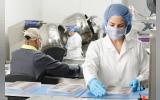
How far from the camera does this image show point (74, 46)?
10.6 feet

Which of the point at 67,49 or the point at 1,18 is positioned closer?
the point at 1,18

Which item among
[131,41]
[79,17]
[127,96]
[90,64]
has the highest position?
[79,17]

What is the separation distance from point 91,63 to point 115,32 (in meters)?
0.26

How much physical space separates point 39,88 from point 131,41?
2.22 feet

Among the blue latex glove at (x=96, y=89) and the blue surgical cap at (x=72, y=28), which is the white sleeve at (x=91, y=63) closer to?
the blue latex glove at (x=96, y=89)

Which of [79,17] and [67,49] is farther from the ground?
[79,17]

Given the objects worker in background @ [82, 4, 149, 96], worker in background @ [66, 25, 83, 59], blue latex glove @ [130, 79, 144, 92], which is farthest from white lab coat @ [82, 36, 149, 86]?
worker in background @ [66, 25, 83, 59]

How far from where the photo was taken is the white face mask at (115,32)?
187 cm

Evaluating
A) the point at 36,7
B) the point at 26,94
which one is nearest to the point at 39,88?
the point at 26,94

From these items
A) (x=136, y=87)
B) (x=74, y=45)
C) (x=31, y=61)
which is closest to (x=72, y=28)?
(x=74, y=45)

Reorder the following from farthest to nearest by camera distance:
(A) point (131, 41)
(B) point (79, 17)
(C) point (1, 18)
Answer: (B) point (79, 17) → (A) point (131, 41) → (C) point (1, 18)

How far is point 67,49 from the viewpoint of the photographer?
3.27 meters

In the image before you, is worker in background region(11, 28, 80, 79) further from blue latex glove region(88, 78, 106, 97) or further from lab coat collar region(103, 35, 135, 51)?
blue latex glove region(88, 78, 106, 97)

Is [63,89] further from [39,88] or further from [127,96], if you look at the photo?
[127,96]
